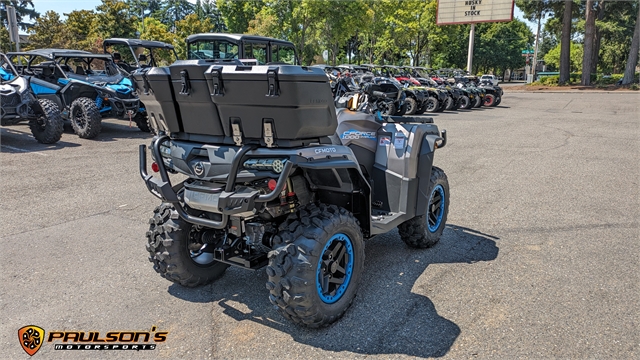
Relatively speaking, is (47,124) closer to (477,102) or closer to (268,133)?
(268,133)

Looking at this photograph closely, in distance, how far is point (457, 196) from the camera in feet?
22.0

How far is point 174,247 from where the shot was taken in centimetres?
349

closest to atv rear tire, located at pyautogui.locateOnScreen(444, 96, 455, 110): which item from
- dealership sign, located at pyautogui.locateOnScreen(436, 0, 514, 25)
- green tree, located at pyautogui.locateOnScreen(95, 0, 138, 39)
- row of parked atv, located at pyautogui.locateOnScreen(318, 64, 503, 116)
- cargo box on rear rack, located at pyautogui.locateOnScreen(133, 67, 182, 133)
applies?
row of parked atv, located at pyautogui.locateOnScreen(318, 64, 503, 116)

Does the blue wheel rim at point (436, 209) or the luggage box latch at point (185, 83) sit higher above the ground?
the luggage box latch at point (185, 83)

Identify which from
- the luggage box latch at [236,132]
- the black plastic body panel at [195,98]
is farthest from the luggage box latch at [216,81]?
the luggage box latch at [236,132]

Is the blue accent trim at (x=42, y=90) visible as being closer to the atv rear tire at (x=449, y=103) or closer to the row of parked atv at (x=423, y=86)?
the row of parked atv at (x=423, y=86)

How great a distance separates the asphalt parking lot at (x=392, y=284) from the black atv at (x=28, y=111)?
9.44 feet

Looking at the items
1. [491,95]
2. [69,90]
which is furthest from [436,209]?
[491,95]

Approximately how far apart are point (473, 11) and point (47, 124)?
2813cm

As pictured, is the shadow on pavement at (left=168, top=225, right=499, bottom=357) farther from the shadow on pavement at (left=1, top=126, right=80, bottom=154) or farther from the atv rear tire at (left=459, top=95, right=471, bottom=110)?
the atv rear tire at (left=459, top=95, right=471, bottom=110)

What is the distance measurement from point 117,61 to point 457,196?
10962 mm

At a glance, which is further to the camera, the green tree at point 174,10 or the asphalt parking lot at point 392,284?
the green tree at point 174,10

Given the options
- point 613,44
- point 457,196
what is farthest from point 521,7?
point 457,196

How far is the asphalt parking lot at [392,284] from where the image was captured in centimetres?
305
